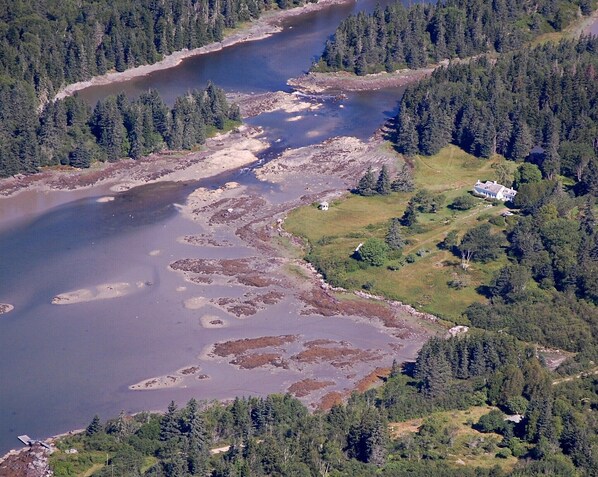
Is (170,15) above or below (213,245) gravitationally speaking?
above

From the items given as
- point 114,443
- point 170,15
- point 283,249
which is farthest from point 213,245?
point 170,15

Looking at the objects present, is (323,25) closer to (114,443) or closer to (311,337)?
(311,337)

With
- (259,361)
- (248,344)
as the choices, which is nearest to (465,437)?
(259,361)

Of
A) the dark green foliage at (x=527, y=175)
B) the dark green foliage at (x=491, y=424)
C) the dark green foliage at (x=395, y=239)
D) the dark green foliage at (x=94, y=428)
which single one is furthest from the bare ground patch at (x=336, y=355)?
the dark green foliage at (x=527, y=175)

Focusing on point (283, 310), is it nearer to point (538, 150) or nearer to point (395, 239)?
point (395, 239)

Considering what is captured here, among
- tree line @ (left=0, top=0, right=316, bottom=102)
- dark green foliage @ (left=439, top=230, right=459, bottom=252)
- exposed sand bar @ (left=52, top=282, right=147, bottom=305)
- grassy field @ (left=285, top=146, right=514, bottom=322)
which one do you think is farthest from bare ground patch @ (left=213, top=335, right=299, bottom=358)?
tree line @ (left=0, top=0, right=316, bottom=102)

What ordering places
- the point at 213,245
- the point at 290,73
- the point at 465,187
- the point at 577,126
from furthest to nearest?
the point at 290,73 → the point at 577,126 → the point at 465,187 → the point at 213,245

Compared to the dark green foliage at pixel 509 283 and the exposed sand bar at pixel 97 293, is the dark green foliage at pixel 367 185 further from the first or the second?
the exposed sand bar at pixel 97 293
